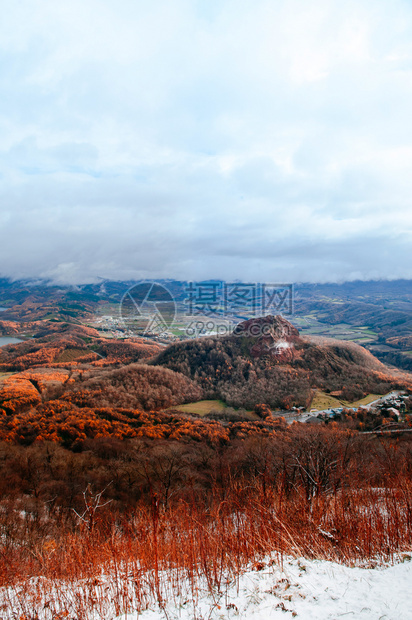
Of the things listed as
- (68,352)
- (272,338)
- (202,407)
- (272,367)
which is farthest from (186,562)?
(68,352)

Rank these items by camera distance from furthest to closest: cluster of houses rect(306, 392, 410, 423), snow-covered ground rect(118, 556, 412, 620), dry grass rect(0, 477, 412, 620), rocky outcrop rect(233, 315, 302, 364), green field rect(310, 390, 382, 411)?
rocky outcrop rect(233, 315, 302, 364) → green field rect(310, 390, 382, 411) → cluster of houses rect(306, 392, 410, 423) → dry grass rect(0, 477, 412, 620) → snow-covered ground rect(118, 556, 412, 620)

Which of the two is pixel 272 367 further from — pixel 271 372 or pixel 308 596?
pixel 308 596

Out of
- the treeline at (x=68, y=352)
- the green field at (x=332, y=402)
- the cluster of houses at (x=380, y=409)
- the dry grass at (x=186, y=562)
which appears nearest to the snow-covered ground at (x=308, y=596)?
the dry grass at (x=186, y=562)

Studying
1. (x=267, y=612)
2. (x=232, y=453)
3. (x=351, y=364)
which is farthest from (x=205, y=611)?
(x=351, y=364)

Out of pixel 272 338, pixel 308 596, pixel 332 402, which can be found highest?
pixel 308 596

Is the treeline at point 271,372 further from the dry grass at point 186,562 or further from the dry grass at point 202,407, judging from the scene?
the dry grass at point 186,562

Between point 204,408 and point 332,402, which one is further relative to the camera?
point 204,408

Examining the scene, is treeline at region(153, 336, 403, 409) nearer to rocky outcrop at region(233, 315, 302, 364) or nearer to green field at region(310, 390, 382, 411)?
green field at region(310, 390, 382, 411)

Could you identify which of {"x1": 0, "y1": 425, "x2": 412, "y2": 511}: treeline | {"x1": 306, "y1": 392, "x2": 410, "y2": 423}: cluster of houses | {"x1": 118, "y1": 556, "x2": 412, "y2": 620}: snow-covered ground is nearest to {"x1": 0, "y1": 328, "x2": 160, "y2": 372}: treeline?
{"x1": 306, "y1": 392, "x2": 410, "y2": 423}: cluster of houses

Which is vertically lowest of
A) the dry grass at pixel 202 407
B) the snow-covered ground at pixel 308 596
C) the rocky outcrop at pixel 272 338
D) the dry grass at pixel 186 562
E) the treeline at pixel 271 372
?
the dry grass at pixel 202 407
